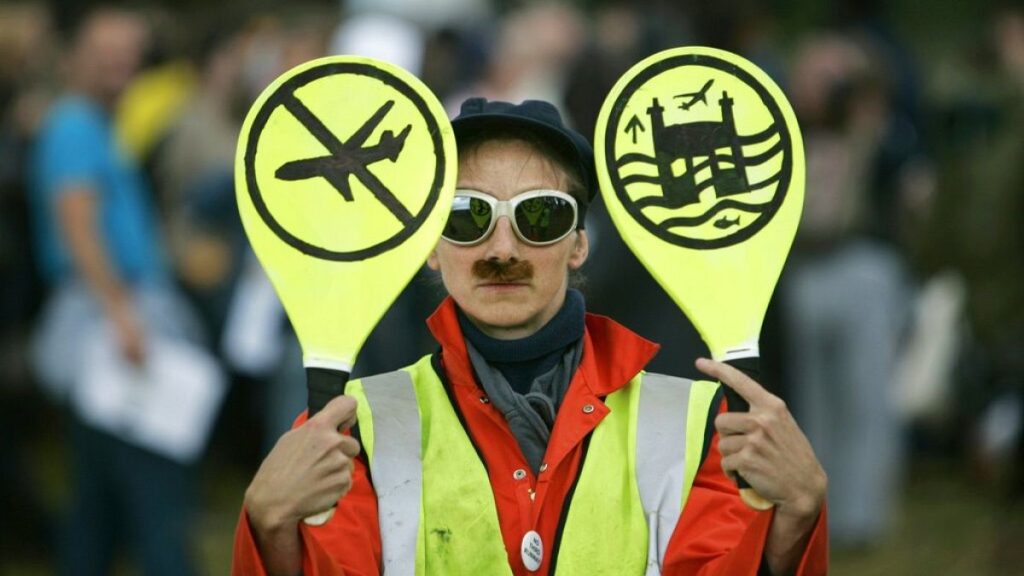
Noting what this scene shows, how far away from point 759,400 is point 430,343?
4.20 metres

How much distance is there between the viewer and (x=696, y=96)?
12.3 feet

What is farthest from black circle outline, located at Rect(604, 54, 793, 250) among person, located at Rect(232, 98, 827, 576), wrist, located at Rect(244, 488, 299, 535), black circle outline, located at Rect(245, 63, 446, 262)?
wrist, located at Rect(244, 488, 299, 535)

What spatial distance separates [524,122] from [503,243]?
0.76 feet

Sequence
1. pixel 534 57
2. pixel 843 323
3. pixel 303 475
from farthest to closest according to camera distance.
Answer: pixel 843 323, pixel 534 57, pixel 303 475

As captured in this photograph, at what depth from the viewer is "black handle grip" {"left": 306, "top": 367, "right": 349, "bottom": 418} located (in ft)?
11.6

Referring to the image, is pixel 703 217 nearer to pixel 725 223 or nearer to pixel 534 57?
pixel 725 223

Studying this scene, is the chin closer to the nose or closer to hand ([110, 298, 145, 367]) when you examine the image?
the nose

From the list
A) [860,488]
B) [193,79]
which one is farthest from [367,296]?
[193,79]

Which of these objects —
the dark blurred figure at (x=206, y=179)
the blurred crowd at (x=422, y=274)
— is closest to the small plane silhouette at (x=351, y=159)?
the blurred crowd at (x=422, y=274)

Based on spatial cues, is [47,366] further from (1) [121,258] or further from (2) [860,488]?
(2) [860,488]

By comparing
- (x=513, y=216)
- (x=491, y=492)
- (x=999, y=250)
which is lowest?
(x=999, y=250)

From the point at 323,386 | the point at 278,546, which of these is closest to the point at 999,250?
the point at 323,386

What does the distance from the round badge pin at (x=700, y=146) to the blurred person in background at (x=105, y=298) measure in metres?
3.50

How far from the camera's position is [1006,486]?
8.36m
